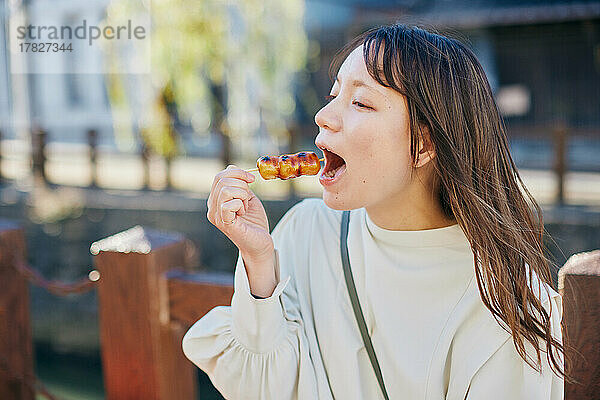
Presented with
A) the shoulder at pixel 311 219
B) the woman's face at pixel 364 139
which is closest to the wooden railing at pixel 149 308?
the shoulder at pixel 311 219

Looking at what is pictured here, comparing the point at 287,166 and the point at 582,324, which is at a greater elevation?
the point at 287,166

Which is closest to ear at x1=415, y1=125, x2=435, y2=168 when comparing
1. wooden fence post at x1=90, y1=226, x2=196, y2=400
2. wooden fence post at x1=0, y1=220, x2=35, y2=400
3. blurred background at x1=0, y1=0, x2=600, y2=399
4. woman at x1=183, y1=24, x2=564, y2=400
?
woman at x1=183, y1=24, x2=564, y2=400

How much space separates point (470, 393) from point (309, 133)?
7158 mm

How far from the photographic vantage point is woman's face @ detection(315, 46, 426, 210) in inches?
53.1

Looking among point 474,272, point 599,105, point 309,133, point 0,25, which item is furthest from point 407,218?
point 0,25

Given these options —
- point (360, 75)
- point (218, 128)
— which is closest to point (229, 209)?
point (360, 75)

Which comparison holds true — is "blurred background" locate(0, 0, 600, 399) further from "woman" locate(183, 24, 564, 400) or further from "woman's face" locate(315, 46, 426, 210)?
"woman's face" locate(315, 46, 426, 210)

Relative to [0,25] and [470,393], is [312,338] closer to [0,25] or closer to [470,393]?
[470,393]

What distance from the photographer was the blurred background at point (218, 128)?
23.8ft

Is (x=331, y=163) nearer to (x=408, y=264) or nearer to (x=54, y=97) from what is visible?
(x=408, y=264)

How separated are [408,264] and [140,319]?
0.84 m

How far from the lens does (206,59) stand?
8508 mm

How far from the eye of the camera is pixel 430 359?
1372 mm

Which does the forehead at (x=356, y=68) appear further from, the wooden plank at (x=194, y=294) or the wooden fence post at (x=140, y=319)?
the wooden fence post at (x=140, y=319)
